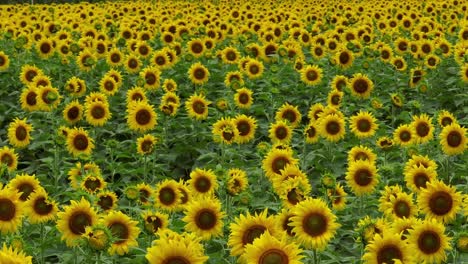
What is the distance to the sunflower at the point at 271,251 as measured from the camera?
3.90m

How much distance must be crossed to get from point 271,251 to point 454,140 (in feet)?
13.5

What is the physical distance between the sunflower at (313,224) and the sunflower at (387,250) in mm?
349

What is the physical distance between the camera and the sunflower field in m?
4.71

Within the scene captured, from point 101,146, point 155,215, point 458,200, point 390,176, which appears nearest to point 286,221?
point 155,215

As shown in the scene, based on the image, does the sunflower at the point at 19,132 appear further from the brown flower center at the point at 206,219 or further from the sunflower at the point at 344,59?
the sunflower at the point at 344,59

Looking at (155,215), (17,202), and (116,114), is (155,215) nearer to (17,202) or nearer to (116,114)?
(17,202)

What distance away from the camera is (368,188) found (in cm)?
636

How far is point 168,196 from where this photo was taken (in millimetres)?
6027

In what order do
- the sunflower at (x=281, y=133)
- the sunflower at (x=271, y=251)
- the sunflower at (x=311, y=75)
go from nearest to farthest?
the sunflower at (x=271, y=251) → the sunflower at (x=281, y=133) → the sunflower at (x=311, y=75)

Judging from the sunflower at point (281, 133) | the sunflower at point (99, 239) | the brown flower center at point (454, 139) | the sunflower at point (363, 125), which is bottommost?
the sunflower at point (281, 133)

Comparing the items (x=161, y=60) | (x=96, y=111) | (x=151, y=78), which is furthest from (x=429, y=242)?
(x=161, y=60)

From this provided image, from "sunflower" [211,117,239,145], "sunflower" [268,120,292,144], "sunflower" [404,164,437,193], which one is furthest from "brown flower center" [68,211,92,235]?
"sunflower" [268,120,292,144]

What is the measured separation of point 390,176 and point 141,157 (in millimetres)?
2893

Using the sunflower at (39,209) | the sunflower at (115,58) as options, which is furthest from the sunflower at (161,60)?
the sunflower at (39,209)
